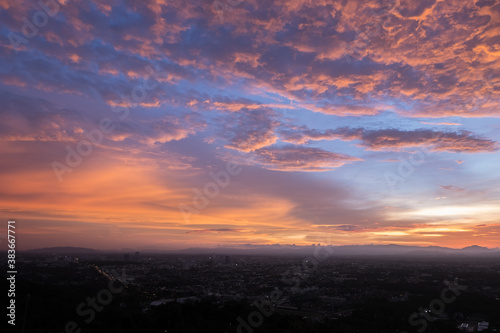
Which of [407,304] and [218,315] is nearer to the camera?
[218,315]

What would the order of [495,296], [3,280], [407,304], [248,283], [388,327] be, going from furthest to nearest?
[248,283]
[495,296]
[407,304]
[3,280]
[388,327]

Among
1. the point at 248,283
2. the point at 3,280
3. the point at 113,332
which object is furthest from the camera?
the point at 248,283

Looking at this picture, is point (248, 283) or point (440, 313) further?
point (248, 283)

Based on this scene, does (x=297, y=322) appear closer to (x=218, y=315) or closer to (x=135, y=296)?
(x=218, y=315)

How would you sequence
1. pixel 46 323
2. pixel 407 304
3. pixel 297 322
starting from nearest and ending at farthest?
1. pixel 46 323
2. pixel 297 322
3. pixel 407 304

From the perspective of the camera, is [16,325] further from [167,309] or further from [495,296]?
[495,296]

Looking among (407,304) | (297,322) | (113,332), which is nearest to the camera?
(113,332)

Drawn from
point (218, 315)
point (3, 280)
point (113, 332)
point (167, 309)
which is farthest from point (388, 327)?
point (3, 280)

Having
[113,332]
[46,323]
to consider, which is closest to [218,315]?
[113,332]

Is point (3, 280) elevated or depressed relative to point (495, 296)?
elevated
